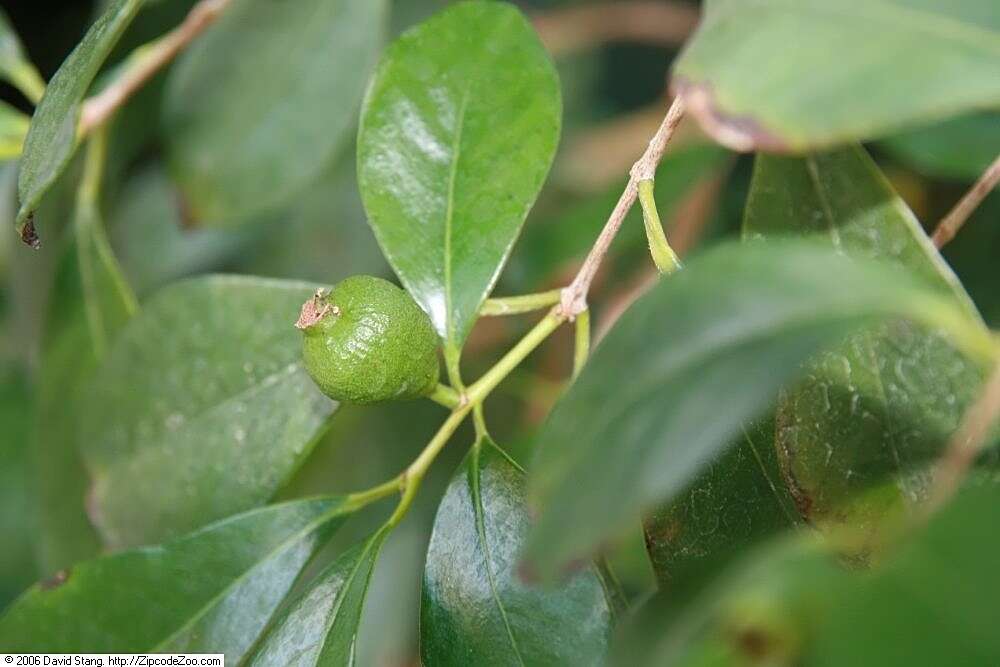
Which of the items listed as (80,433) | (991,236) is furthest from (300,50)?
(991,236)

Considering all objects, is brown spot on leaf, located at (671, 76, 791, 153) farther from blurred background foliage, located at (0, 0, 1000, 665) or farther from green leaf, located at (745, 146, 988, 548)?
blurred background foliage, located at (0, 0, 1000, 665)

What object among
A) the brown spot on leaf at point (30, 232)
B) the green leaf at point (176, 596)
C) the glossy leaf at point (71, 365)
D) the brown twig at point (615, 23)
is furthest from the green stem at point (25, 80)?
the brown twig at point (615, 23)

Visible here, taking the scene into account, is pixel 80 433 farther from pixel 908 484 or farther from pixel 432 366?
pixel 908 484

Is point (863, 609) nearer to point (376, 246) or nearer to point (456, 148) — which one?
point (456, 148)

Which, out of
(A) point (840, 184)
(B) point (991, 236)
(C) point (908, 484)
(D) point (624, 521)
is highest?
(D) point (624, 521)

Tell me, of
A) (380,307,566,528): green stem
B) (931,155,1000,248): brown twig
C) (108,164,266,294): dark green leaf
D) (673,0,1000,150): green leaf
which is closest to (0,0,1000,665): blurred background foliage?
(108,164,266,294): dark green leaf

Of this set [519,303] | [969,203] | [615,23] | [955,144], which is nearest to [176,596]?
[519,303]
